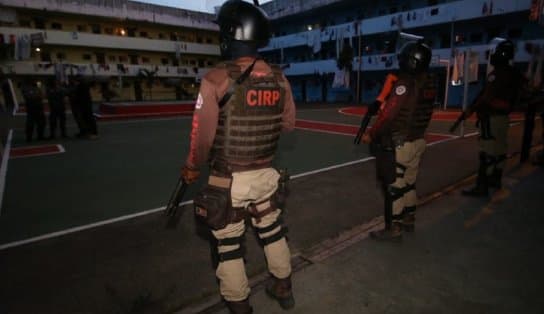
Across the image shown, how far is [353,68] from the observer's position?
30.4 meters

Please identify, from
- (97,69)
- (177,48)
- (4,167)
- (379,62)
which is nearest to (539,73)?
(4,167)

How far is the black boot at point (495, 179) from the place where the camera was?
4.48 metres

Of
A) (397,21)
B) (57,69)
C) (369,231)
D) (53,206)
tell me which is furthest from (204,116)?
(57,69)

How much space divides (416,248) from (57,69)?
1442 inches

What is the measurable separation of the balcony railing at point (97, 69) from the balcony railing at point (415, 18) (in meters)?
15.5

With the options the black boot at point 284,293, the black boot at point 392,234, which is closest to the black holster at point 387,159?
the black boot at point 392,234

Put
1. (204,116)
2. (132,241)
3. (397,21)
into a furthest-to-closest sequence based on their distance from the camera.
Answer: (397,21) < (132,241) < (204,116)

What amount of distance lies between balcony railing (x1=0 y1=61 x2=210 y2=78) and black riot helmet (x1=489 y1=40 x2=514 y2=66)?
28481mm

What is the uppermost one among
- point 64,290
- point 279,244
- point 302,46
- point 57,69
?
point 302,46

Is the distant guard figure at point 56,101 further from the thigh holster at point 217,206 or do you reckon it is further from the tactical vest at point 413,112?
the tactical vest at point 413,112

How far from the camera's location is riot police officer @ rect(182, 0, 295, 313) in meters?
1.96

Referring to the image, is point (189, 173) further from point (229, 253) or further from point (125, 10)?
point (125, 10)

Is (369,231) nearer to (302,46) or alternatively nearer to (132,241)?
(132,241)

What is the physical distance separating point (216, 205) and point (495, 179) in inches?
177
